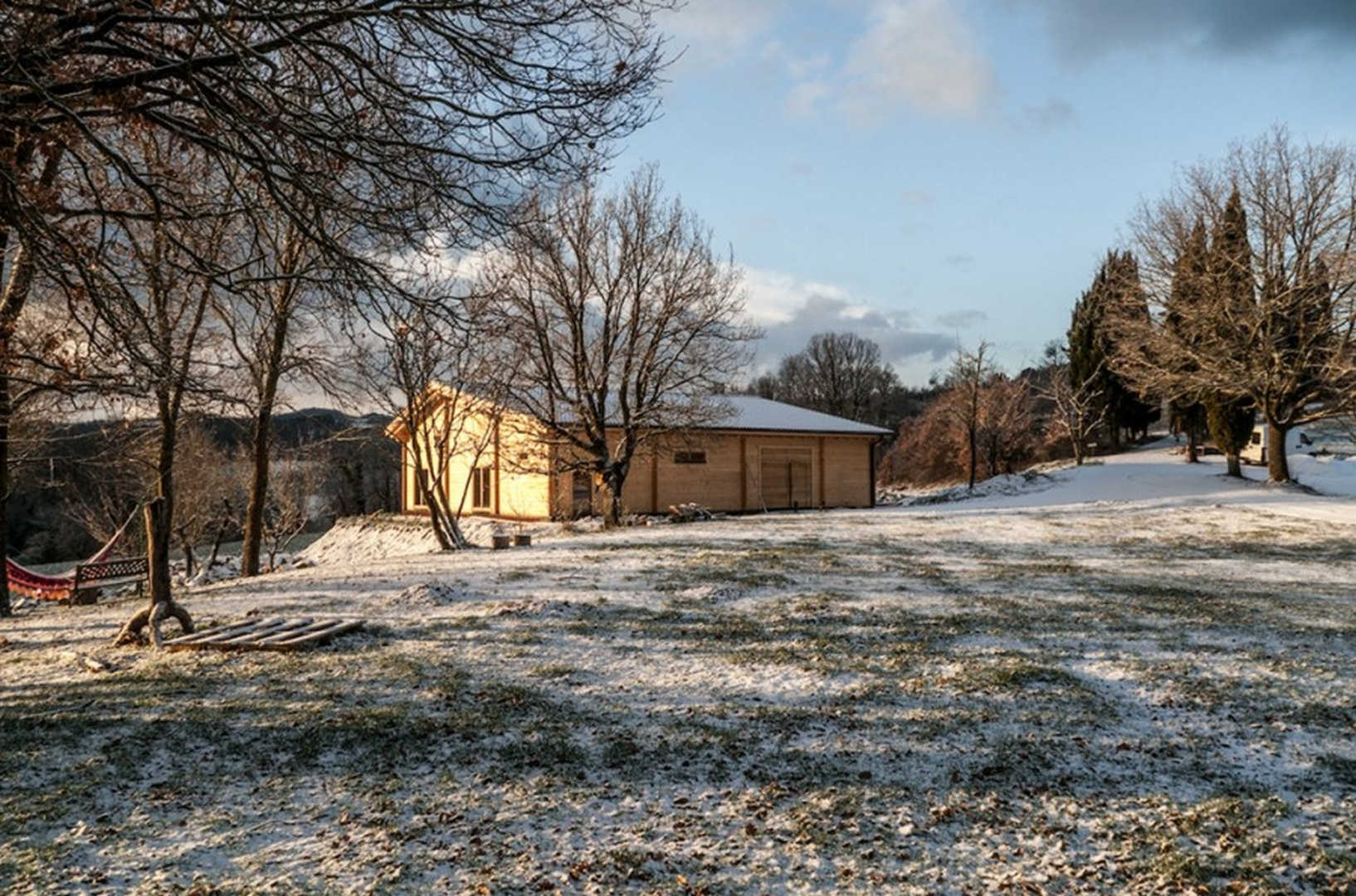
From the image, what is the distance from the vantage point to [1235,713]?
5445mm

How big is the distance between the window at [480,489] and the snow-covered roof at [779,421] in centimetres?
772

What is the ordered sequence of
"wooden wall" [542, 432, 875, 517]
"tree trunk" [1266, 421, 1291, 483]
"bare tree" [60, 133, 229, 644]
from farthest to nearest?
"wooden wall" [542, 432, 875, 517]
"tree trunk" [1266, 421, 1291, 483]
"bare tree" [60, 133, 229, 644]

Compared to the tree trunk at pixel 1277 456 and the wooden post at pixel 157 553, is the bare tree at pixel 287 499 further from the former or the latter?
the tree trunk at pixel 1277 456

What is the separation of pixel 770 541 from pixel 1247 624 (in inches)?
318

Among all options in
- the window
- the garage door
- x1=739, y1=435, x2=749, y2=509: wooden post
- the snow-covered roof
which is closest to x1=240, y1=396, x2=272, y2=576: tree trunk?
the window

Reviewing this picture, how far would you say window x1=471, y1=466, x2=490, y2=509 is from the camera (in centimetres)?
2695

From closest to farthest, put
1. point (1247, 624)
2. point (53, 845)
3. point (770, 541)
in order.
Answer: point (53, 845), point (1247, 624), point (770, 541)

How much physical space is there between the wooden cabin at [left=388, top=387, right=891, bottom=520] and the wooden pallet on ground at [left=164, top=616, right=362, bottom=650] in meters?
11.6

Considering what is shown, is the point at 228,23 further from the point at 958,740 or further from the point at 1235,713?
the point at 1235,713

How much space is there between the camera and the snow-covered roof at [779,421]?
2661cm

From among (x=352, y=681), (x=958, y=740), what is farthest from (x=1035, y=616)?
(x=352, y=681)

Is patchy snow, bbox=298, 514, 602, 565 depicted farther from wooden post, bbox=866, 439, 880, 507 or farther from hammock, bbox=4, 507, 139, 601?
wooden post, bbox=866, 439, 880, 507

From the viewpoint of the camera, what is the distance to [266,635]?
7.70m

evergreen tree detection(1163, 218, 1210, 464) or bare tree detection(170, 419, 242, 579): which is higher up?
evergreen tree detection(1163, 218, 1210, 464)
